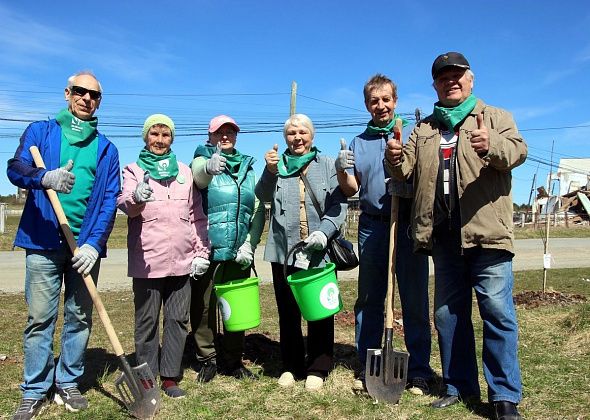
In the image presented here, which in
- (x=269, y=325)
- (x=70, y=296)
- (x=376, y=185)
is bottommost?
(x=269, y=325)

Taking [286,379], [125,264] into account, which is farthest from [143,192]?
[125,264]

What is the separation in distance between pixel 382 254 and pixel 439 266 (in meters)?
0.51

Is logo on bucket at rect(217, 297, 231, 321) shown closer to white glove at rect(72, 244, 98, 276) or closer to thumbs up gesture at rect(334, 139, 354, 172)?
white glove at rect(72, 244, 98, 276)

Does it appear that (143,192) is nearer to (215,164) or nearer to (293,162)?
(215,164)

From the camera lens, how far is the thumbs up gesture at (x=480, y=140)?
3238 mm

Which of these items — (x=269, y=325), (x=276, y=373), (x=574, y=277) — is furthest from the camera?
(x=574, y=277)

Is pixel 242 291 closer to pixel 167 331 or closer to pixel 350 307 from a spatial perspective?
pixel 167 331

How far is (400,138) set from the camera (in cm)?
377

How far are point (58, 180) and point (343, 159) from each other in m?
1.88

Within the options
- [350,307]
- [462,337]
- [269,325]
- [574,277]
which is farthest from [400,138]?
[574,277]

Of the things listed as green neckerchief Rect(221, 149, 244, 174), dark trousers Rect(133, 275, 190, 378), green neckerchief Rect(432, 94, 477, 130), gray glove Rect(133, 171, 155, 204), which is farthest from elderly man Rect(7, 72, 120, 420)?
green neckerchief Rect(432, 94, 477, 130)

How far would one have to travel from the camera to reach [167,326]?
425 cm

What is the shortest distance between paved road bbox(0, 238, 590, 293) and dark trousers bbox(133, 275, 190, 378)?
6376mm

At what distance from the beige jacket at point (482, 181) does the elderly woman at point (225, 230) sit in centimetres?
146
